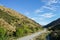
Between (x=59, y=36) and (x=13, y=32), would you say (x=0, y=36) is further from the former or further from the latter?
(x=13, y=32)

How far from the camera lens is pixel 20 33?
55500 mm

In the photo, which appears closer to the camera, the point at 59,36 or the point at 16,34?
the point at 59,36

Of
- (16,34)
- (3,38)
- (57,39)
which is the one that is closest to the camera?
(3,38)

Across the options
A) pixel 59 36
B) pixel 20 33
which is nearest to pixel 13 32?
pixel 20 33

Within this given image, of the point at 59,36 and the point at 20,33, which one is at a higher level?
the point at 20,33

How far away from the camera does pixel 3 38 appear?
2023 cm

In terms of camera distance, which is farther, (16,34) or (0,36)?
(16,34)

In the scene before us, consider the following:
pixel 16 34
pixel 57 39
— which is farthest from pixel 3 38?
pixel 16 34

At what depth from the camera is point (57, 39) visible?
23.6m

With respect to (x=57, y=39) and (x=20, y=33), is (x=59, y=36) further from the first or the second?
(x=20, y=33)

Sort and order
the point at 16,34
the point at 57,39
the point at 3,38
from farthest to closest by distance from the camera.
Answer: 1. the point at 16,34
2. the point at 57,39
3. the point at 3,38

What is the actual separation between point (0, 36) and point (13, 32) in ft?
111

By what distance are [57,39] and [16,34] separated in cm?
2986

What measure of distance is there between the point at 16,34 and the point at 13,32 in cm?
213
